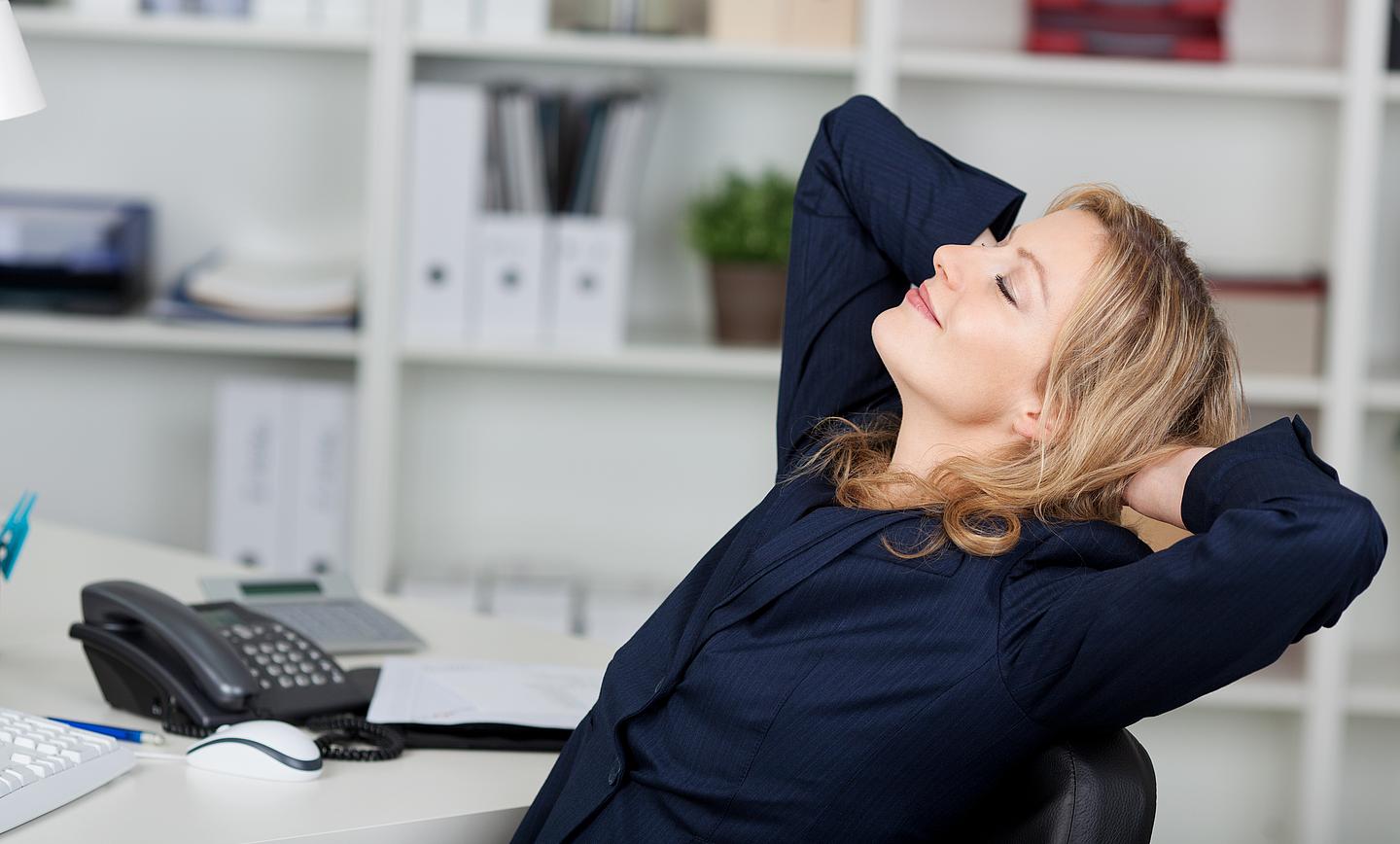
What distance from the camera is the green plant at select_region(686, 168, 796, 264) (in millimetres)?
2479

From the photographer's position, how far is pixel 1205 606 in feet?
2.91

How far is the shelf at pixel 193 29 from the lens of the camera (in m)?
2.45

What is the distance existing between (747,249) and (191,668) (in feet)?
4.68

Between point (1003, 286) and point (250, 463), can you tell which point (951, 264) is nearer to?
point (1003, 286)

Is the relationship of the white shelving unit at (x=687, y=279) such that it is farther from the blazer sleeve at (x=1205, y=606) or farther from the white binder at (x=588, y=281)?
the blazer sleeve at (x=1205, y=606)

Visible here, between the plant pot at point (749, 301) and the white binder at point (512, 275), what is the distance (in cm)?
30

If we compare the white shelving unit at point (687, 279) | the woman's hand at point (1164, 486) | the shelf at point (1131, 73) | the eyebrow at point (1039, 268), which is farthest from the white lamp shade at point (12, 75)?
the shelf at point (1131, 73)

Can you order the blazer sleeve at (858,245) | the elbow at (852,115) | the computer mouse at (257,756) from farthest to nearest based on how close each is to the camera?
1. the elbow at (852,115)
2. the blazer sleeve at (858,245)
3. the computer mouse at (257,756)

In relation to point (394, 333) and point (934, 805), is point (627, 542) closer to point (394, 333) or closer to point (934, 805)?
point (394, 333)

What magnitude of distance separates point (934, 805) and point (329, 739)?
20.8 inches

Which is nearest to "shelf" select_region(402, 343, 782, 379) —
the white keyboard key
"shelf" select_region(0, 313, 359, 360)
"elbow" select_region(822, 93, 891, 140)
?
"shelf" select_region(0, 313, 359, 360)

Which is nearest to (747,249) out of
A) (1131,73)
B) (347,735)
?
(1131,73)

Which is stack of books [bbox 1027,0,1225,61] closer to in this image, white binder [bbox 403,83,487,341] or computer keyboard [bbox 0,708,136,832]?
white binder [bbox 403,83,487,341]

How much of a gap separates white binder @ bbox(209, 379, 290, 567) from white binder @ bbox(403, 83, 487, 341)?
11.3 inches
